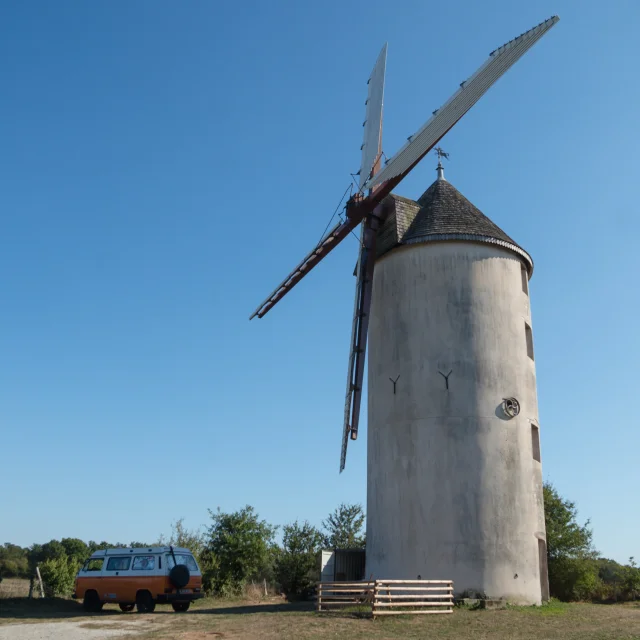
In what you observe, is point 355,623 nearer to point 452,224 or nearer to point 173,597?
point 173,597

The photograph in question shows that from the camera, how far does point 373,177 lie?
85.1 ft

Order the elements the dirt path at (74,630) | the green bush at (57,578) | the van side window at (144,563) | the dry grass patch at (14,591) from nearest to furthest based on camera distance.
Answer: the dirt path at (74,630) < the van side window at (144,563) < the dry grass patch at (14,591) < the green bush at (57,578)

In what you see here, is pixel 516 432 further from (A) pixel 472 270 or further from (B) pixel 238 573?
(B) pixel 238 573

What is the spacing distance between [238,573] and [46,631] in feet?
52.0

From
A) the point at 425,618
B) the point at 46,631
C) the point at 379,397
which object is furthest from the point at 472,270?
the point at 46,631

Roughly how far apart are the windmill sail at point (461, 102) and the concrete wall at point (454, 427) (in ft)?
10.7

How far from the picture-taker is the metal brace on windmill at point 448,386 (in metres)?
19.8

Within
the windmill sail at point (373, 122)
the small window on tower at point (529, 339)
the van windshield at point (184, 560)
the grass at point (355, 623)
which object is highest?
the windmill sail at point (373, 122)

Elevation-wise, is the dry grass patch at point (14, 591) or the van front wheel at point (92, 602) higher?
the van front wheel at point (92, 602)

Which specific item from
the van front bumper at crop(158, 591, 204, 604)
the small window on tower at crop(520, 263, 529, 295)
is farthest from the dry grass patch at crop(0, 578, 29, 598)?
the small window on tower at crop(520, 263, 529, 295)

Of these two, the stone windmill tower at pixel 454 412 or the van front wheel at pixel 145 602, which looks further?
the stone windmill tower at pixel 454 412

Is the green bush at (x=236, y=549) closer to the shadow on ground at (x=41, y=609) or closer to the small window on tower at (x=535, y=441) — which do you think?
the shadow on ground at (x=41, y=609)

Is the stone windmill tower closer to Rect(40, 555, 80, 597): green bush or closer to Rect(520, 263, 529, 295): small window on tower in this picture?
Rect(520, 263, 529, 295): small window on tower

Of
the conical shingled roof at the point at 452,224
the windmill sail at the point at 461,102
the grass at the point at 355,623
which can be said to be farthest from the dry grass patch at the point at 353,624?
the windmill sail at the point at 461,102
